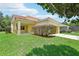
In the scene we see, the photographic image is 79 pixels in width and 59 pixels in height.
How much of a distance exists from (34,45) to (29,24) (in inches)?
11.5

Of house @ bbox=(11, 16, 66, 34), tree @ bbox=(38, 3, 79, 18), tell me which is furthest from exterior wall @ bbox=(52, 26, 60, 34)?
tree @ bbox=(38, 3, 79, 18)

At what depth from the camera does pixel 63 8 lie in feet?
Result: 10.1

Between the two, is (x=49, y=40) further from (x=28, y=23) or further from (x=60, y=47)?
(x=28, y=23)

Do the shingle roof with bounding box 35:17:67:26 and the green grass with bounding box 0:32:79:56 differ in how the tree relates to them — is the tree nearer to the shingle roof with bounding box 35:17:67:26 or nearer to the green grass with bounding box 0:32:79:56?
the shingle roof with bounding box 35:17:67:26

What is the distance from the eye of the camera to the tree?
3.03m

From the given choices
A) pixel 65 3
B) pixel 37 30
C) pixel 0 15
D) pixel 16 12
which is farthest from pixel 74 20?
pixel 0 15

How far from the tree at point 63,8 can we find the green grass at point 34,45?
35 centimetres

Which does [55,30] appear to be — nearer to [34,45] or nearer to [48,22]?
[48,22]

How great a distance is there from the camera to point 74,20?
3084mm

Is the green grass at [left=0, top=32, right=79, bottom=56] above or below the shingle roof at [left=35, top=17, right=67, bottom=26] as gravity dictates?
below

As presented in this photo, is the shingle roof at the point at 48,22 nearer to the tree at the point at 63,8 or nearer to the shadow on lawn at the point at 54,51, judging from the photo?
the tree at the point at 63,8

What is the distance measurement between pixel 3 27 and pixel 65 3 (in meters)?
0.89

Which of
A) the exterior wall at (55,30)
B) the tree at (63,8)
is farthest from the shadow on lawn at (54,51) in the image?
the tree at (63,8)

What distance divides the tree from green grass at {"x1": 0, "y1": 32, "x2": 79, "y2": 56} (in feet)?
1.14
